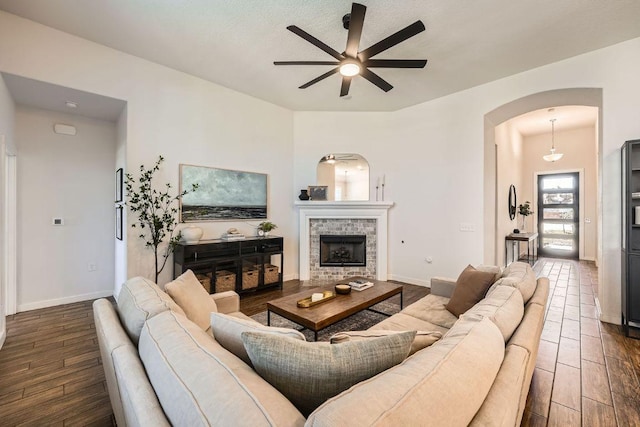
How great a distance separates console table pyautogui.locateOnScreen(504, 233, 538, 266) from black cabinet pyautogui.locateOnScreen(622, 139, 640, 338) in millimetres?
2883

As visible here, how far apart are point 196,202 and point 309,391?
3698 mm

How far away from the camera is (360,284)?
3.12 m

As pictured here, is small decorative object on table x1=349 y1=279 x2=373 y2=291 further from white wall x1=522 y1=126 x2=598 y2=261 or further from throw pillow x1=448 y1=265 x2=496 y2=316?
white wall x1=522 y1=126 x2=598 y2=261

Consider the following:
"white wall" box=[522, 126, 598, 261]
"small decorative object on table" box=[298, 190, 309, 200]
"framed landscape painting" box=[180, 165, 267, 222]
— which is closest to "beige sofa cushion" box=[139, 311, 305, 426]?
"framed landscape painting" box=[180, 165, 267, 222]

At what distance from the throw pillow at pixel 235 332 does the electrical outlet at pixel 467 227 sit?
13.2ft

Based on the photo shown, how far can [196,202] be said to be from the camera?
4.02 m

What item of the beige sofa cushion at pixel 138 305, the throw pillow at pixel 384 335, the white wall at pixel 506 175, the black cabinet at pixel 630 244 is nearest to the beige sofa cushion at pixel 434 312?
the throw pillow at pixel 384 335

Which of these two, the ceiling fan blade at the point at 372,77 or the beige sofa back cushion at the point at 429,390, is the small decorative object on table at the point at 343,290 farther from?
the ceiling fan blade at the point at 372,77

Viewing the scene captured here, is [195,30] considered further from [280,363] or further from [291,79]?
[280,363]

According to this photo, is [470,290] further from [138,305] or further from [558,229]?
[558,229]

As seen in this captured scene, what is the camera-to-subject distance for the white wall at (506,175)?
5555 millimetres

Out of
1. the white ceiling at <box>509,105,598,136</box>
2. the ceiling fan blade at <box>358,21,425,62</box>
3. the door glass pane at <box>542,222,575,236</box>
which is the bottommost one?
the door glass pane at <box>542,222,575,236</box>

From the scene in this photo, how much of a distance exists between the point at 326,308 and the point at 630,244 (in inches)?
127

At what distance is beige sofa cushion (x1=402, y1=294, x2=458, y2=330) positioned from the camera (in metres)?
2.14
